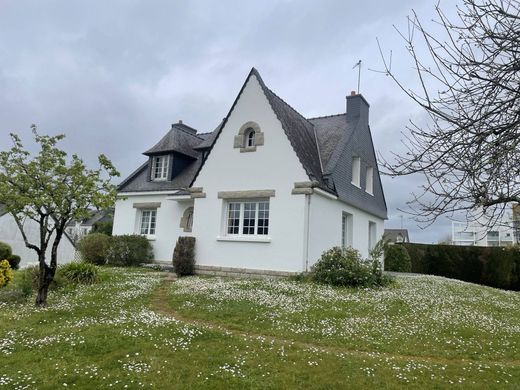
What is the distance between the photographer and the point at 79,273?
1341 centimetres

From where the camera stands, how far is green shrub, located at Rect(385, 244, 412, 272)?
24422 millimetres

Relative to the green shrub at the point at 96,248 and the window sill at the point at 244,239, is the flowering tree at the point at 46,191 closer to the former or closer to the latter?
the window sill at the point at 244,239

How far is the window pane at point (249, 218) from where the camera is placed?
53.6ft

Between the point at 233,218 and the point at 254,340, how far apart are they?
31.4 ft

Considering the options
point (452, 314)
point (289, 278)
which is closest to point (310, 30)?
point (452, 314)

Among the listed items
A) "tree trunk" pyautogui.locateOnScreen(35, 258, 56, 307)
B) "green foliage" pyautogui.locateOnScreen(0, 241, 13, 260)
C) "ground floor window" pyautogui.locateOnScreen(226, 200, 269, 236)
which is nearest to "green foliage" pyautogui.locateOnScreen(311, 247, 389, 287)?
"ground floor window" pyautogui.locateOnScreen(226, 200, 269, 236)

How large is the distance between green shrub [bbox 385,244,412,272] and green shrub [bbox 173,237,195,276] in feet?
43.0

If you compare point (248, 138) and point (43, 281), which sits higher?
point (248, 138)

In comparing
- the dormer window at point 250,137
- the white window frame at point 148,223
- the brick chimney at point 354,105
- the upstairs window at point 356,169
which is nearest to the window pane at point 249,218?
the dormer window at point 250,137

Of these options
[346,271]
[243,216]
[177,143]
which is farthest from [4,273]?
[177,143]

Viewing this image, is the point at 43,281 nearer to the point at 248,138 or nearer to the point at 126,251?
the point at 126,251

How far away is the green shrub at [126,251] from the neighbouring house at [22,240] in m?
6.05

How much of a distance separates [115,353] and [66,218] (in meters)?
4.83

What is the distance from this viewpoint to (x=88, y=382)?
213 inches
